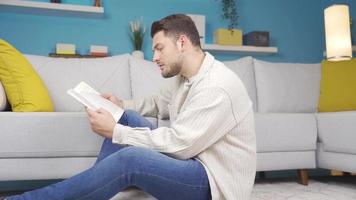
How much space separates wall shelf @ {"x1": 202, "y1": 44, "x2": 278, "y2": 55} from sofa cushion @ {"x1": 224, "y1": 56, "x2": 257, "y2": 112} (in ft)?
1.88

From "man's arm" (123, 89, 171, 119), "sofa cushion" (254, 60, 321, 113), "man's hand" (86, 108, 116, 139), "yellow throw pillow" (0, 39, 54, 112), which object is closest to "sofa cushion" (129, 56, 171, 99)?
"man's arm" (123, 89, 171, 119)

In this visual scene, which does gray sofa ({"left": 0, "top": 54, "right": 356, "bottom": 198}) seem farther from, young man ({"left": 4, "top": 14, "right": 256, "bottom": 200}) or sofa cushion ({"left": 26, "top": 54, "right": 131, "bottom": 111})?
young man ({"left": 4, "top": 14, "right": 256, "bottom": 200})

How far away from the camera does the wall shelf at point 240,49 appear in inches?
135

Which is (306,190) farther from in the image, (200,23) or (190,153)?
(200,23)

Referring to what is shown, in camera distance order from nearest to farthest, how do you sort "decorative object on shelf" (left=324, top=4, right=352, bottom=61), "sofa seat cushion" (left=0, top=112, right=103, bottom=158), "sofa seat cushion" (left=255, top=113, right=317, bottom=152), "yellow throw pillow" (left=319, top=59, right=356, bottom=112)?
"sofa seat cushion" (left=0, top=112, right=103, bottom=158), "sofa seat cushion" (left=255, top=113, right=317, bottom=152), "yellow throw pillow" (left=319, top=59, right=356, bottom=112), "decorative object on shelf" (left=324, top=4, right=352, bottom=61)

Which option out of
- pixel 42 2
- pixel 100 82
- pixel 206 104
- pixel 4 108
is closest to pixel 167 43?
pixel 206 104

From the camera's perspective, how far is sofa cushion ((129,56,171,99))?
8.16ft

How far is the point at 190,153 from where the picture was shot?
3.89ft

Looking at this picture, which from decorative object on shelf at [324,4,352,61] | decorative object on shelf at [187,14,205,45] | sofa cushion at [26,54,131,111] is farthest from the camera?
decorative object on shelf at [187,14,205,45]

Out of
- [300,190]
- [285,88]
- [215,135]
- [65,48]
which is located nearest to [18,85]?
[215,135]

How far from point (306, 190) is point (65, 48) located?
2163 millimetres

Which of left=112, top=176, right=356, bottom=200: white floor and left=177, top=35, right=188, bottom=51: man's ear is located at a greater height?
left=177, top=35, right=188, bottom=51: man's ear

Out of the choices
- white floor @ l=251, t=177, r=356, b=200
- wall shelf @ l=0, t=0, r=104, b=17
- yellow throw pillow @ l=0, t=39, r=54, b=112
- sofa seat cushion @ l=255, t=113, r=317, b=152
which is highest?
wall shelf @ l=0, t=0, r=104, b=17

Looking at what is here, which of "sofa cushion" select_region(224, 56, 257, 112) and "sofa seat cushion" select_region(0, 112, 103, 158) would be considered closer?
"sofa seat cushion" select_region(0, 112, 103, 158)
